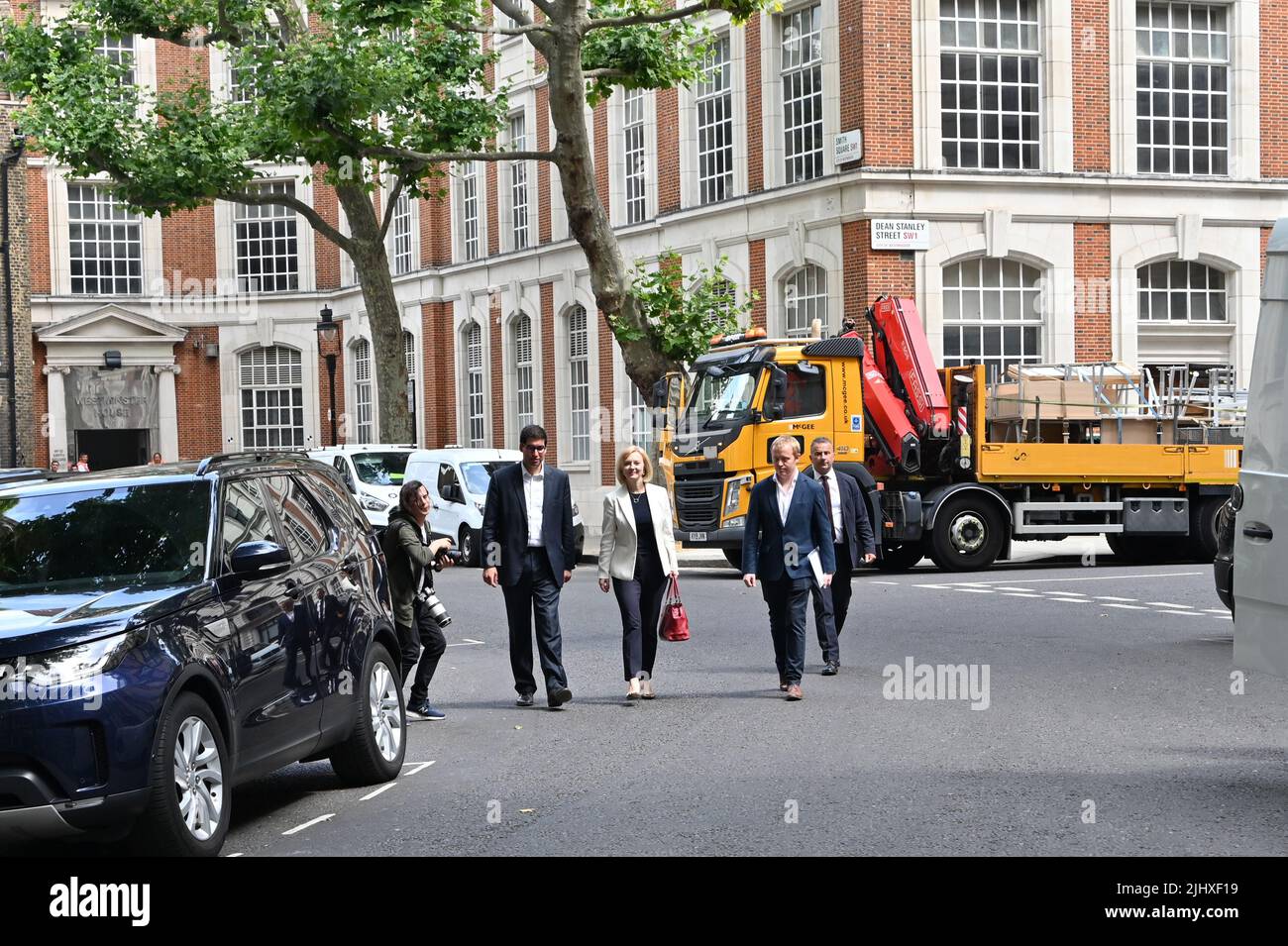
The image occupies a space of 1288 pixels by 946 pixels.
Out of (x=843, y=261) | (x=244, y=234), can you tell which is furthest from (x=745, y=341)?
(x=244, y=234)

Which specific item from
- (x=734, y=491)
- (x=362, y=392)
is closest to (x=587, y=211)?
(x=734, y=491)

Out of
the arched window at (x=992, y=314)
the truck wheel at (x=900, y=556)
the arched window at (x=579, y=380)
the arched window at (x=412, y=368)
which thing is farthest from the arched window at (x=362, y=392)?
the truck wheel at (x=900, y=556)

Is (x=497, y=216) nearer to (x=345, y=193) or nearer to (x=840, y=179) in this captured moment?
(x=345, y=193)

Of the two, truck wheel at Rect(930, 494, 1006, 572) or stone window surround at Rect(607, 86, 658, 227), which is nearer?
truck wheel at Rect(930, 494, 1006, 572)

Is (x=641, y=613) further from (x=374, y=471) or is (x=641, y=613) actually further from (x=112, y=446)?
(x=112, y=446)

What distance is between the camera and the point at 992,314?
29938 millimetres

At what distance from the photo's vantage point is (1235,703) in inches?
438

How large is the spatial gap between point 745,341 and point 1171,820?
16795 mm

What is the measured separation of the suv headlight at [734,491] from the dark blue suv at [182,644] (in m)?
13.3

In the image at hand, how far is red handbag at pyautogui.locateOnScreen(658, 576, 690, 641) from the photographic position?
11.9m

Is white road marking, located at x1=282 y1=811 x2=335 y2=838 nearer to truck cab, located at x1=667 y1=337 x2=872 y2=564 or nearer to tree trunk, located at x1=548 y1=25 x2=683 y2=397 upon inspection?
truck cab, located at x1=667 y1=337 x2=872 y2=564

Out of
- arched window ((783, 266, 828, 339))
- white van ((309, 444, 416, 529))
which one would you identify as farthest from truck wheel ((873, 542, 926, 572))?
white van ((309, 444, 416, 529))

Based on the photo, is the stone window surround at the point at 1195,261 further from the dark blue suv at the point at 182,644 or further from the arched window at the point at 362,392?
the arched window at the point at 362,392

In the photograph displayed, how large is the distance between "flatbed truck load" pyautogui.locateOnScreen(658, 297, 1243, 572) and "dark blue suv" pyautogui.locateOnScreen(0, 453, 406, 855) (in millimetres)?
13546
